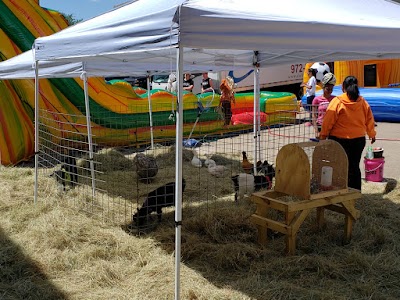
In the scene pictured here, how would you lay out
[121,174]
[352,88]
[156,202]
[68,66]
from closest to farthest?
[156,202] < [352,88] < [68,66] < [121,174]

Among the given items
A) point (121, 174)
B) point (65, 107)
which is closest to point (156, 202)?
point (121, 174)

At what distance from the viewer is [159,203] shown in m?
4.96

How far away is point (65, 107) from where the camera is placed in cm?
989

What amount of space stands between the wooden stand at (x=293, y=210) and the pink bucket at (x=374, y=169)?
2.54 metres

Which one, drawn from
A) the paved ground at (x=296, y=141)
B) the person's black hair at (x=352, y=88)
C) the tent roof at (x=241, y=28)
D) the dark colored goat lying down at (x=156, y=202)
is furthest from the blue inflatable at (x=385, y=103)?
the tent roof at (x=241, y=28)

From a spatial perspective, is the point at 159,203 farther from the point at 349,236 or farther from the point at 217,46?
the point at 217,46

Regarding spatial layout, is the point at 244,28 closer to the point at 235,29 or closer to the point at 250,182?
the point at 235,29

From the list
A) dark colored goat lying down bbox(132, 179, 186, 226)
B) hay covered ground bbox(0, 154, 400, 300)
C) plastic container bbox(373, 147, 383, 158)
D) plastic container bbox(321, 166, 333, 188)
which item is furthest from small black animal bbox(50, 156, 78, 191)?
plastic container bbox(373, 147, 383, 158)

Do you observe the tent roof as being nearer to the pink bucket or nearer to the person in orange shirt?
the person in orange shirt

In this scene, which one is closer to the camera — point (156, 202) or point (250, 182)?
point (156, 202)

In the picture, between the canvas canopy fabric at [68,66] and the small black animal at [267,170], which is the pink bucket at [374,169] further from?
the canvas canopy fabric at [68,66]

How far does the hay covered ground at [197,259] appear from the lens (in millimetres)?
3467

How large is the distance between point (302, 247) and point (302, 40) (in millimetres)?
1987

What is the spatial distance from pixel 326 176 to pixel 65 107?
276 inches
